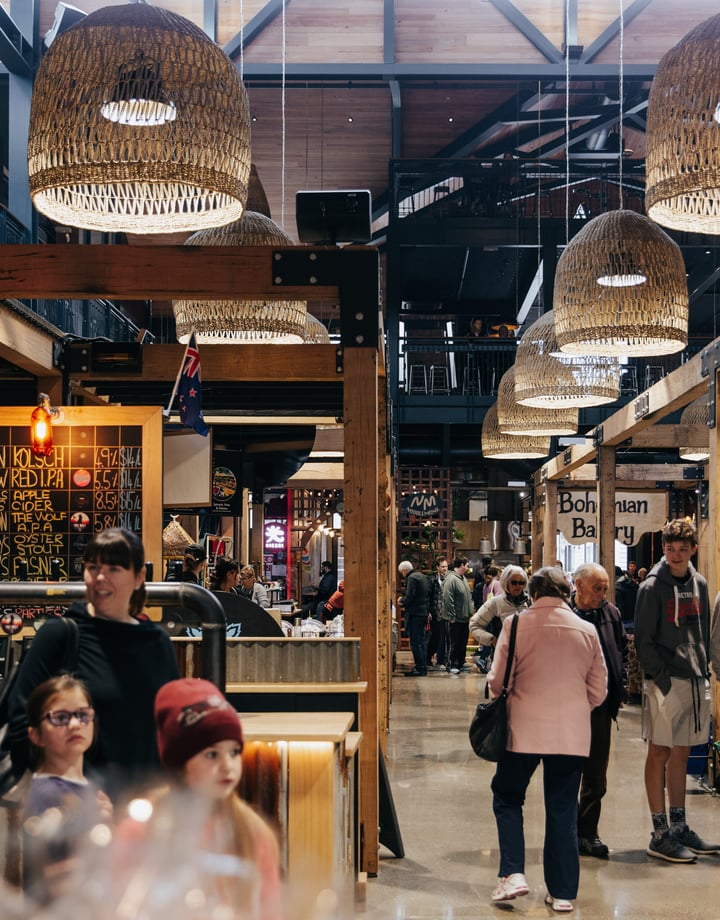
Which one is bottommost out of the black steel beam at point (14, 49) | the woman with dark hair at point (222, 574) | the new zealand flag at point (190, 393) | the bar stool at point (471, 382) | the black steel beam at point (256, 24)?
the woman with dark hair at point (222, 574)

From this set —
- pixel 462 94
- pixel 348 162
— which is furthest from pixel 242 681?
pixel 348 162

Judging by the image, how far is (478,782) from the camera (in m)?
8.62

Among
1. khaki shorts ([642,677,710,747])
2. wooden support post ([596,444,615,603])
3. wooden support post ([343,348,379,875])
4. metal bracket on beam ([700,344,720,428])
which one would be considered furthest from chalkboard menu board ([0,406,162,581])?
wooden support post ([596,444,615,603])

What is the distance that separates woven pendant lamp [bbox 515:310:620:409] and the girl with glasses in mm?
7932

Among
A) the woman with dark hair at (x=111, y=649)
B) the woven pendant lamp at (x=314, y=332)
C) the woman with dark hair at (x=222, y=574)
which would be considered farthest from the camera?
the woven pendant lamp at (x=314, y=332)

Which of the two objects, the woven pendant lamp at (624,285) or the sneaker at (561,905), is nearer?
the sneaker at (561,905)

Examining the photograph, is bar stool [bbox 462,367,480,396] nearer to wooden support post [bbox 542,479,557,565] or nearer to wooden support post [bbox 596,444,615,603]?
wooden support post [bbox 542,479,557,565]

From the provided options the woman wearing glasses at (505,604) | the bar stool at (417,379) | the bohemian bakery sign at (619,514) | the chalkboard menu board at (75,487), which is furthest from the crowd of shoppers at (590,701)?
the bar stool at (417,379)

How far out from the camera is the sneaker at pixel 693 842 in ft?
21.1

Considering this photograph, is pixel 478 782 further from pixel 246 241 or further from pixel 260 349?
pixel 246 241

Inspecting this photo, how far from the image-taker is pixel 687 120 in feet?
14.9

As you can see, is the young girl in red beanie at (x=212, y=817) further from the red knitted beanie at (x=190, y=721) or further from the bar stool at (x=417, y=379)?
the bar stool at (x=417, y=379)

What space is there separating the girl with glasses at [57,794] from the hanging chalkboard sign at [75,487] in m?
5.52

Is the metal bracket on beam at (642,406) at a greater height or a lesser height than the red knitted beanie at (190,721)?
greater
